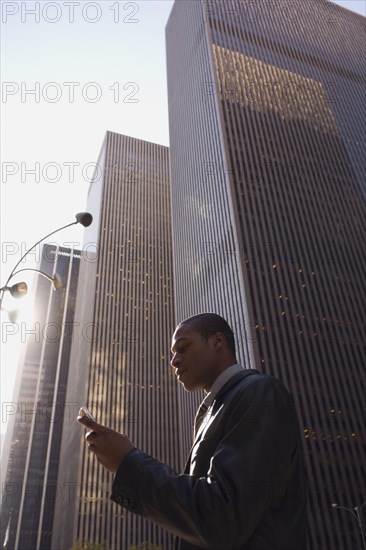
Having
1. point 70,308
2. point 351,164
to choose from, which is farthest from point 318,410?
point 70,308

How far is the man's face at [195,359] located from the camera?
317 cm

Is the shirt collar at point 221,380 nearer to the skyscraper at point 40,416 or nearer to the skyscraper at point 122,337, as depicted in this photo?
the skyscraper at point 122,337

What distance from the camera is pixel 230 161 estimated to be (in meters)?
74.2

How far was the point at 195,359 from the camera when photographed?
10.5 feet

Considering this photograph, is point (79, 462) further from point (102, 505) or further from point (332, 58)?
point (332, 58)

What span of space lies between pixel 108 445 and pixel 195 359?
0.98 meters

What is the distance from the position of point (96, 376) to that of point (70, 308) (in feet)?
146

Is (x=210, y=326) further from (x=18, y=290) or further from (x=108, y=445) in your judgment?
(x=18, y=290)

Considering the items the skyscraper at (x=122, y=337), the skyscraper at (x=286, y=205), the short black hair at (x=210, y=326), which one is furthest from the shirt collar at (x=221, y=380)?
the skyscraper at (x=122, y=337)

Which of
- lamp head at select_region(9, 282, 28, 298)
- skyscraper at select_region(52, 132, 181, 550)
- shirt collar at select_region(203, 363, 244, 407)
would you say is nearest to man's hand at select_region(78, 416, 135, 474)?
shirt collar at select_region(203, 363, 244, 407)

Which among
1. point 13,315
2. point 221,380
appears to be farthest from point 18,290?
point 221,380

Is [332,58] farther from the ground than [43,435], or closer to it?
farther from the ground

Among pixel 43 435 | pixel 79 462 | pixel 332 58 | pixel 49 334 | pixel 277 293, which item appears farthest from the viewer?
pixel 49 334

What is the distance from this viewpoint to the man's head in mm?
3174
